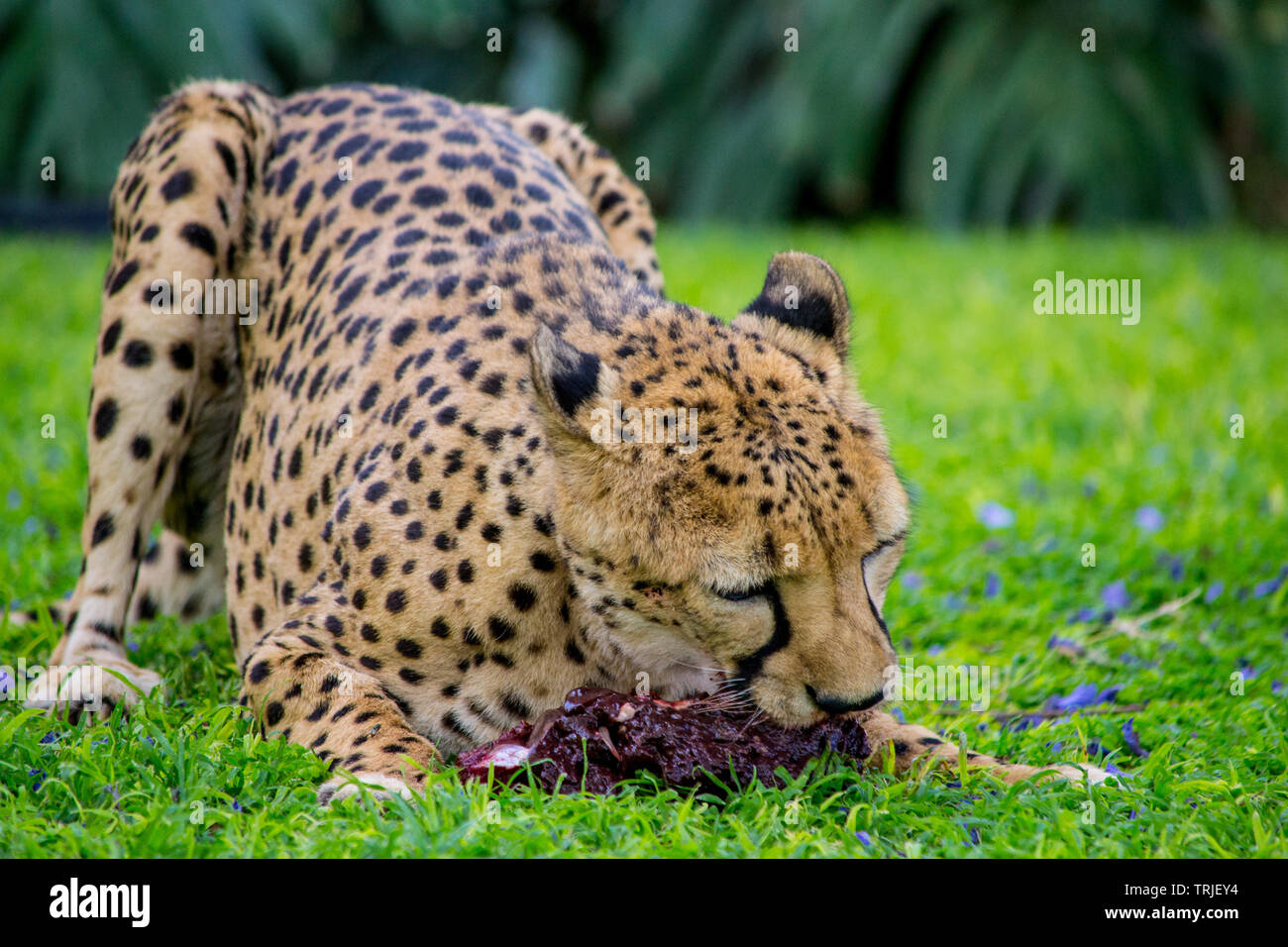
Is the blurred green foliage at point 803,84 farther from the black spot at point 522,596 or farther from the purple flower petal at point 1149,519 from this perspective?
the black spot at point 522,596

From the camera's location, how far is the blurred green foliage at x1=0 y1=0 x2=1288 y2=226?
13414mm

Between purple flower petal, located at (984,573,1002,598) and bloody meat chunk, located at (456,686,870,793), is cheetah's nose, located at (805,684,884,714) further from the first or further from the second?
purple flower petal, located at (984,573,1002,598)

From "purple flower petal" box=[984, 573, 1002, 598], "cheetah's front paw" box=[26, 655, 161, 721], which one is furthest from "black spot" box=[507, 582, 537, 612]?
"purple flower petal" box=[984, 573, 1002, 598]

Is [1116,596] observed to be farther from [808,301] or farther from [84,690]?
[84,690]

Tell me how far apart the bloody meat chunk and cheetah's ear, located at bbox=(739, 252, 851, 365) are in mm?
1068

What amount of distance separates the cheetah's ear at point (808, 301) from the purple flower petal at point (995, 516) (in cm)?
260

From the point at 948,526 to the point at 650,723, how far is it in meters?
3.13

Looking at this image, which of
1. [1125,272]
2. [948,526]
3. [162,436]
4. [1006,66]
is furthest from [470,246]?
[1006,66]

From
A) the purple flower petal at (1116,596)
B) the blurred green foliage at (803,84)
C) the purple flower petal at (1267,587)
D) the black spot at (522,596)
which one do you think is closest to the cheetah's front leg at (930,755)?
the black spot at (522,596)

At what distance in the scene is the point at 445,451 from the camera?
389cm

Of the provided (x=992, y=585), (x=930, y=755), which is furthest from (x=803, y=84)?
(x=930, y=755)

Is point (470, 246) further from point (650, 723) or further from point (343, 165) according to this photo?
point (650, 723)

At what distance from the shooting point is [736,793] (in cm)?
352

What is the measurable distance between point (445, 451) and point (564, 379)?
63cm
